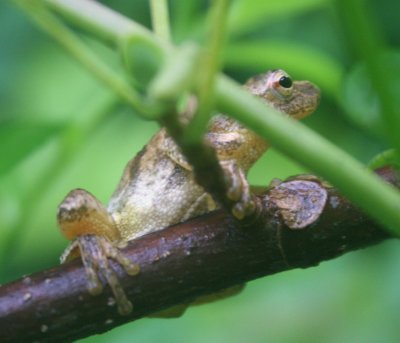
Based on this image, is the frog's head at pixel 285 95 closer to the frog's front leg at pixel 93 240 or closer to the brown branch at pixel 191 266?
the frog's front leg at pixel 93 240

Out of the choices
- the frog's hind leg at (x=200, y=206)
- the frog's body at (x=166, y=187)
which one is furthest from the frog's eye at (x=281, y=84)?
the frog's hind leg at (x=200, y=206)

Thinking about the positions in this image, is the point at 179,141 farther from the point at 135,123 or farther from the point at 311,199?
the point at 135,123

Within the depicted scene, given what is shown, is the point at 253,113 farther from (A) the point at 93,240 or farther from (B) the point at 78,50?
(A) the point at 93,240

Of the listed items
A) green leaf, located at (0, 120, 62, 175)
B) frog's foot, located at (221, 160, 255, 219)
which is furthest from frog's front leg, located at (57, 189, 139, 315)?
frog's foot, located at (221, 160, 255, 219)

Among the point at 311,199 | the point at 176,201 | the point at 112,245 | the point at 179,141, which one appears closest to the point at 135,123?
the point at 176,201

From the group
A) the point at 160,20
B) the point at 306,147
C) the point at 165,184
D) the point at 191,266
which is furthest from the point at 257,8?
the point at 306,147

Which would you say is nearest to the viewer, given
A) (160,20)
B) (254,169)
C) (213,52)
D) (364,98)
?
(213,52)
